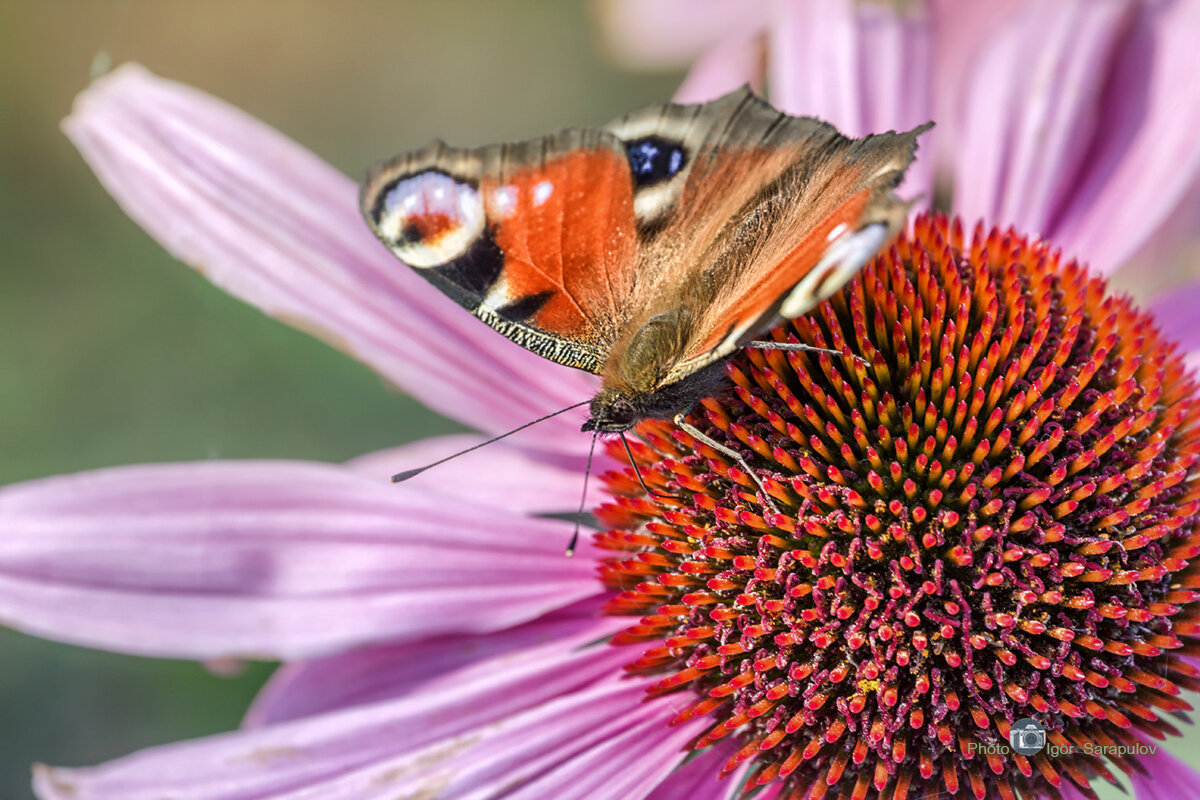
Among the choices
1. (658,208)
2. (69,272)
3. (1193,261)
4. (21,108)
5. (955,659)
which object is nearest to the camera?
(955,659)

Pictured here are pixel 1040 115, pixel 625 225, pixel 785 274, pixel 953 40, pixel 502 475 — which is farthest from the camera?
pixel 953 40

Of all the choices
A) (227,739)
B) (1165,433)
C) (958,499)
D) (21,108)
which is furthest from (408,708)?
(21,108)

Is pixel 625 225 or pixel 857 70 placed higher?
A: pixel 857 70

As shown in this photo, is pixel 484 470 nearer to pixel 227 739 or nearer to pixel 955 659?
pixel 227 739

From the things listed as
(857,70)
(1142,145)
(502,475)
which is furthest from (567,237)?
(1142,145)

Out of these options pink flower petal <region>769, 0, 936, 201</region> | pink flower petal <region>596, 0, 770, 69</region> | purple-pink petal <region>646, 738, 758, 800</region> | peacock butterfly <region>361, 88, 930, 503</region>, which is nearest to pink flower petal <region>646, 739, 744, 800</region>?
purple-pink petal <region>646, 738, 758, 800</region>

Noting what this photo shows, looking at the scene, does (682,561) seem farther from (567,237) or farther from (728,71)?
(728,71)
